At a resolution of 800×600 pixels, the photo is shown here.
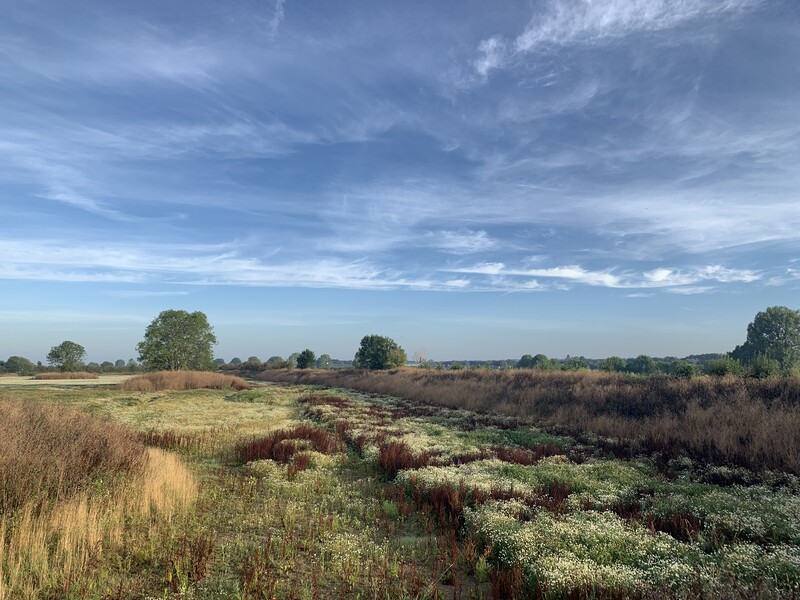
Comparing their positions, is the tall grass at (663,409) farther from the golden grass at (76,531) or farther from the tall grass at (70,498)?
the tall grass at (70,498)

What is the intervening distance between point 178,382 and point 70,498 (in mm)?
48020

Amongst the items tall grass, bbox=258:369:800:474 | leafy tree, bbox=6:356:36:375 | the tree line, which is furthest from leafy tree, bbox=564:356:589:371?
leafy tree, bbox=6:356:36:375

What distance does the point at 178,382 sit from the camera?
168ft

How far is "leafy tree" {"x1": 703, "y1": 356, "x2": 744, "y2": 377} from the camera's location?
85.6 feet

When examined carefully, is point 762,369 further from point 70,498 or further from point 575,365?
point 575,365

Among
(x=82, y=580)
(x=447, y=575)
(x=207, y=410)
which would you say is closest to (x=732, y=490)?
(x=447, y=575)

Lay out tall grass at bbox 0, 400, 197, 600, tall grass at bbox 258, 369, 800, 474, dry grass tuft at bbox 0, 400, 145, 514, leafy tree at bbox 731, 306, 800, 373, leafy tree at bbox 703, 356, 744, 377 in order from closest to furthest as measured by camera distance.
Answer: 1. tall grass at bbox 0, 400, 197, 600
2. dry grass tuft at bbox 0, 400, 145, 514
3. tall grass at bbox 258, 369, 800, 474
4. leafy tree at bbox 703, 356, 744, 377
5. leafy tree at bbox 731, 306, 800, 373

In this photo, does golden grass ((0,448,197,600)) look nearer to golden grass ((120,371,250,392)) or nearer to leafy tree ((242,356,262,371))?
golden grass ((120,371,250,392))

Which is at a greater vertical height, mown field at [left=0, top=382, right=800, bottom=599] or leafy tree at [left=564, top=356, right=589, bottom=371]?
leafy tree at [left=564, top=356, right=589, bottom=371]

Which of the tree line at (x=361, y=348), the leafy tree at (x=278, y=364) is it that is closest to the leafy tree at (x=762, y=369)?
the tree line at (x=361, y=348)

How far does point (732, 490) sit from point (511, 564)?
27.8 ft

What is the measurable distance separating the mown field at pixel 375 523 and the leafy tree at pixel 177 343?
225 feet

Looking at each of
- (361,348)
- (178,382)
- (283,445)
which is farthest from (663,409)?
(361,348)

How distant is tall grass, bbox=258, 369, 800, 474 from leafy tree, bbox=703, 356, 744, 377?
420 centimetres
